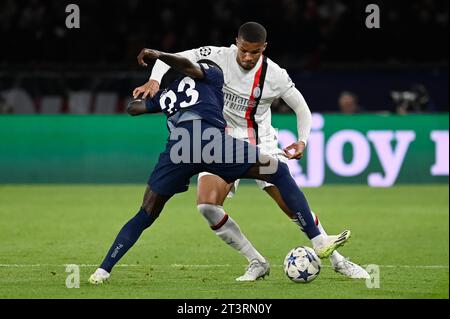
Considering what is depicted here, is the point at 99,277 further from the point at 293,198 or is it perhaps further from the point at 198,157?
the point at 293,198

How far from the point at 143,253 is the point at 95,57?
11.3 meters

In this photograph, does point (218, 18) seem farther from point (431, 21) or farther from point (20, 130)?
point (20, 130)

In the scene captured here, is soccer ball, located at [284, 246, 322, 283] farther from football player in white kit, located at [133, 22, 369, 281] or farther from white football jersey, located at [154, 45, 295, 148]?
Result: white football jersey, located at [154, 45, 295, 148]

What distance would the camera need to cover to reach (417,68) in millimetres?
20938

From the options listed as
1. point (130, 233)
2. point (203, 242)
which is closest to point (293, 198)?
point (130, 233)

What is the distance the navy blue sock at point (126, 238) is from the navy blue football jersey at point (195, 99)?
0.82 m

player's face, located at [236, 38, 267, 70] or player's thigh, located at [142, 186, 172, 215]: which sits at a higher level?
player's face, located at [236, 38, 267, 70]

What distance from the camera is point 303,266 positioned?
8.62 meters

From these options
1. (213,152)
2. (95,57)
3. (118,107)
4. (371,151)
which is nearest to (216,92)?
(213,152)

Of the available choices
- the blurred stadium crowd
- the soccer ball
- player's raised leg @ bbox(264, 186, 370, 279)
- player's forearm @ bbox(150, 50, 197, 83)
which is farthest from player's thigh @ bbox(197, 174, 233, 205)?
the blurred stadium crowd

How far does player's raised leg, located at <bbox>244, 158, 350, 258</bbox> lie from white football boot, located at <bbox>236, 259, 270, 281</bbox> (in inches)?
26.1

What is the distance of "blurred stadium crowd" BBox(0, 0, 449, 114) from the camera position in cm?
2033

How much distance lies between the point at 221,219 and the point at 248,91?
1120 millimetres

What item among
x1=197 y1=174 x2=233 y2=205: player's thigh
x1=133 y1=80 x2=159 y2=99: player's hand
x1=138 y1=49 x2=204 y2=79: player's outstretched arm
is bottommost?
x1=197 y1=174 x2=233 y2=205: player's thigh
